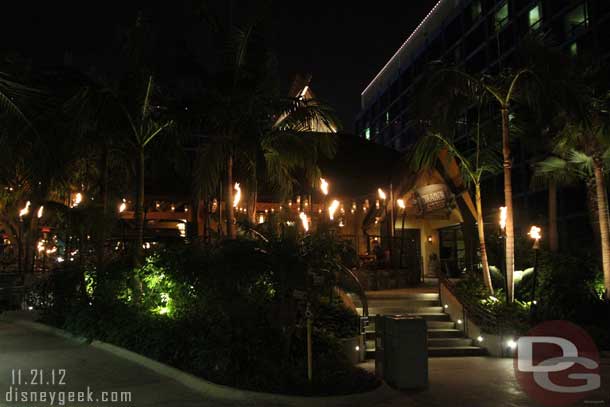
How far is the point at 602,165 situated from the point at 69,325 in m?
14.2

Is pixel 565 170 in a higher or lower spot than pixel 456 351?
higher

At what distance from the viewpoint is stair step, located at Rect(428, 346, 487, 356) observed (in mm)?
12305

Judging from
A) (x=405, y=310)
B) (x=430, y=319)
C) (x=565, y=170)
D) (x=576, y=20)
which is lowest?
(x=430, y=319)

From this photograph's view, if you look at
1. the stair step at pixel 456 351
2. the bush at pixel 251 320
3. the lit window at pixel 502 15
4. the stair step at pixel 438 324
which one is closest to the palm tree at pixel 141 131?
the bush at pixel 251 320

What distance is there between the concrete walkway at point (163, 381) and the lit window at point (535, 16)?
37.1m

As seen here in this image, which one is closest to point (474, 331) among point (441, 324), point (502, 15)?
point (441, 324)

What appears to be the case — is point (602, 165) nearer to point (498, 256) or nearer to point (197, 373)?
point (498, 256)

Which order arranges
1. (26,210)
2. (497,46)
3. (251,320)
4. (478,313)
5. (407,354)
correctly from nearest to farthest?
(407,354)
(251,320)
(478,313)
(26,210)
(497,46)

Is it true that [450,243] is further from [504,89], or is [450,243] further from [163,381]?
Result: [163,381]

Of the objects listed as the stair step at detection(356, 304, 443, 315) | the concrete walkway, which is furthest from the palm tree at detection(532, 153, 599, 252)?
the concrete walkway

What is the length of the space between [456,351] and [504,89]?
639cm

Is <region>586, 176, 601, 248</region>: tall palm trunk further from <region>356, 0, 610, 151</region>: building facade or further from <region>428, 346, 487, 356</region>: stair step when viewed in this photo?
<region>428, 346, 487, 356</region>: stair step

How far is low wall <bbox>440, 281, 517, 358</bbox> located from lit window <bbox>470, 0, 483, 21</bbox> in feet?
142

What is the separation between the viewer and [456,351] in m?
12.4
